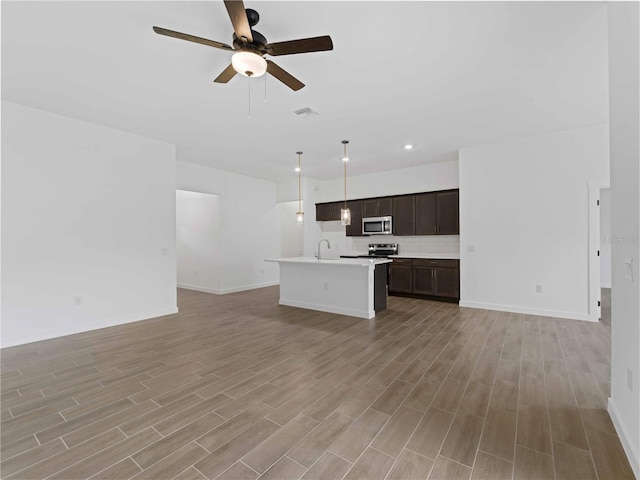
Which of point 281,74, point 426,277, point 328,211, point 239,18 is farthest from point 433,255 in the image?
point 239,18

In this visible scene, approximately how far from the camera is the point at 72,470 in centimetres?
166

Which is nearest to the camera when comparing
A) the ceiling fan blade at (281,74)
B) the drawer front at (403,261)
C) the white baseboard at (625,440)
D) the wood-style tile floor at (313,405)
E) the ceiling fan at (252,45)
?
the white baseboard at (625,440)

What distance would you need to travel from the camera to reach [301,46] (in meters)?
2.07

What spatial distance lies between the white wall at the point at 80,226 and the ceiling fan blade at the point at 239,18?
361cm

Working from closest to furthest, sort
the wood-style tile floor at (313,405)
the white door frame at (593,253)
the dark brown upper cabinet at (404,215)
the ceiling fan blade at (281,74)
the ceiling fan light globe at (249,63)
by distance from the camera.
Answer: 1. the wood-style tile floor at (313,405)
2. the ceiling fan light globe at (249,63)
3. the ceiling fan blade at (281,74)
4. the white door frame at (593,253)
5. the dark brown upper cabinet at (404,215)

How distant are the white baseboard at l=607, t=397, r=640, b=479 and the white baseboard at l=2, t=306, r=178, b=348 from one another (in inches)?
222

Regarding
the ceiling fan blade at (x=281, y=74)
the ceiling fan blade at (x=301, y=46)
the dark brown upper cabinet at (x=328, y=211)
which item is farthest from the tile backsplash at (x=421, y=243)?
the ceiling fan blade at (x=301, y=46)

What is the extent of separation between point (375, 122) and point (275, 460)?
A: 4.07 m

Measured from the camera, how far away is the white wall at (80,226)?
3.68 meters

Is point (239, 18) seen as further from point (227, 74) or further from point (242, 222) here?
point (242, 222)

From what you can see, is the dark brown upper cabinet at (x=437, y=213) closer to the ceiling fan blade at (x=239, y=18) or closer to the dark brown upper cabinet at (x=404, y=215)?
the dark brown upper cabinet at (x=404, y=215)

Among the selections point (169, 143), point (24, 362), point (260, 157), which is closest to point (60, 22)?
point (169, 143)

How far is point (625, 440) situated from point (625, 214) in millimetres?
1390

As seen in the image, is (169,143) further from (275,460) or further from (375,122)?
(275,460)
